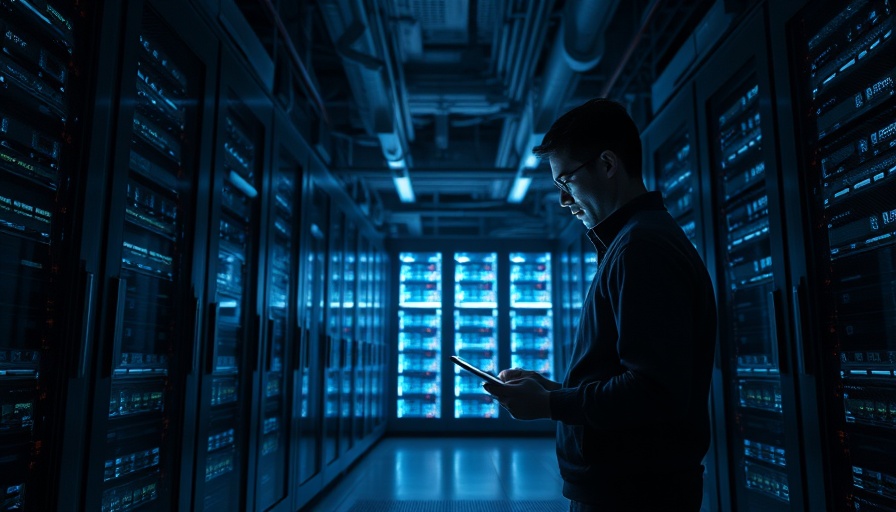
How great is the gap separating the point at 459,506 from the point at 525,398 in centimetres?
338

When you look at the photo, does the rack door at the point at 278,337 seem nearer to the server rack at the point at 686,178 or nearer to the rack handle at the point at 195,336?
the rack handle at the point at 195,336

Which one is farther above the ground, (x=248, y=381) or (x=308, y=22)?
(x=308, y=22)

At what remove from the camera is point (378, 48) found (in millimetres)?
3775

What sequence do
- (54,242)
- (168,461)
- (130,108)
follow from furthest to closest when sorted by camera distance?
(168,461) → (130,108) → (54,242)

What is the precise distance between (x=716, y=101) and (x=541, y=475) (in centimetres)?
351

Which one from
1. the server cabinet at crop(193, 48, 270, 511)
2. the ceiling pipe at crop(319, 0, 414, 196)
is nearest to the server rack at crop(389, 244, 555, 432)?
the ceiling pipe at crop(319, 0, 414, 196)

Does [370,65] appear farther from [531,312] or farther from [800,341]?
[531,312]

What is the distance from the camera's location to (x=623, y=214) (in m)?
1.16

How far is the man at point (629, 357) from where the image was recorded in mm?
937

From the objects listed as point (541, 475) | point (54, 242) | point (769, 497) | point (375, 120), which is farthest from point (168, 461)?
point (541, 475)

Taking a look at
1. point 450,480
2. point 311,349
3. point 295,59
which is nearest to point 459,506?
point 450,480

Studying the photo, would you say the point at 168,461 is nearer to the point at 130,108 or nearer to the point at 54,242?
the point at 54,242

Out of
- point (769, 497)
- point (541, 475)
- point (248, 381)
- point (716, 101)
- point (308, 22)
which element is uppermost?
point (308, 22)

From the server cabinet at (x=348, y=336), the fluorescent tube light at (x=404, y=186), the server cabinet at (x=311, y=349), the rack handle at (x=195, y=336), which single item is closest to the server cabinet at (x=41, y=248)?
the rack handle at (x=195, y=336)
